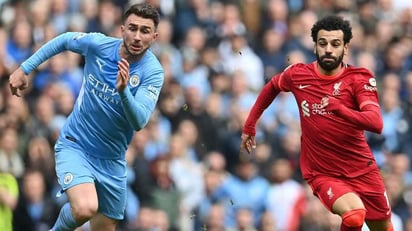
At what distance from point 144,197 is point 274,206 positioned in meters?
1.71

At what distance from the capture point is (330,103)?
41.6 ft

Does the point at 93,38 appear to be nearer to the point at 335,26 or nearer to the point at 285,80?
the point at 285,80

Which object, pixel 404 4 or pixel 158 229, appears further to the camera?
pixel 404 4

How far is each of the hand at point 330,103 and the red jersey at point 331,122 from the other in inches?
1.5

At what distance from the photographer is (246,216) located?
56.3 feet

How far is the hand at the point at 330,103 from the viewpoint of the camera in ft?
40.9

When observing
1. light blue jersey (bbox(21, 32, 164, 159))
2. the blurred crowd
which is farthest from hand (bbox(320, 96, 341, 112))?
the blurred crowd

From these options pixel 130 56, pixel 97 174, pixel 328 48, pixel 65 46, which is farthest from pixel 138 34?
pixel 328 48

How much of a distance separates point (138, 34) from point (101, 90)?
0.63m

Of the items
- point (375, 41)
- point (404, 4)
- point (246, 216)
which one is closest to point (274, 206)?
point (246, 216)

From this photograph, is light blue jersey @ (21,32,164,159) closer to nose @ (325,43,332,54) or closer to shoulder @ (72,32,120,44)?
shoulder @ (72,32,120,44)

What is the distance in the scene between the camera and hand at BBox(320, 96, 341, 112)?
1245 cm

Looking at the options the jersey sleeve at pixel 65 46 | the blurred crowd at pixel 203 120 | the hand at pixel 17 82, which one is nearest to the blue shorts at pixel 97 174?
the hand at pixel 17 82

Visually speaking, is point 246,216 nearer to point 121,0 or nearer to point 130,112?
point 121,0
